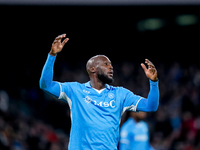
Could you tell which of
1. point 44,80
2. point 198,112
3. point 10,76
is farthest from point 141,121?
point 10,76

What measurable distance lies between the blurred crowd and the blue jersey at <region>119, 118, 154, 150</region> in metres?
3.26

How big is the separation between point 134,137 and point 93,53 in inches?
462

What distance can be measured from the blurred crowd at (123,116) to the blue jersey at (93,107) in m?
4.66

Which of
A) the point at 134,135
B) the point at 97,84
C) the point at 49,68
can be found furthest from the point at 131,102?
the point at 134,135

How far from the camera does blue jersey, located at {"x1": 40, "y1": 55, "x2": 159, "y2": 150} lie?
4.00 m

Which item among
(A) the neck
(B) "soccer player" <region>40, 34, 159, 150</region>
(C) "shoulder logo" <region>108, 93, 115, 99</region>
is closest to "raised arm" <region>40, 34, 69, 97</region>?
(B) "soccer player" <region>40, 34, 159, 150</region>

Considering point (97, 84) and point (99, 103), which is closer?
point (99, 103)

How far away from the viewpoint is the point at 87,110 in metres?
4.14

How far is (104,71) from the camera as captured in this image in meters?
4.39

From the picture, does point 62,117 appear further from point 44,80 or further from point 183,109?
point 44,80

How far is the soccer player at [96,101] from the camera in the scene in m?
4.00

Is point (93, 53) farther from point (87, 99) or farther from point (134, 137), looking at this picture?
point (87, 99)

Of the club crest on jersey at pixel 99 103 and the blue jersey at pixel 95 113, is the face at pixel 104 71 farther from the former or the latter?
the club crest on jersey at pixel 99 103

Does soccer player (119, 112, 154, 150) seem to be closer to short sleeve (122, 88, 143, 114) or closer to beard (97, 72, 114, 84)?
short sleeve (122, 88, 143, 114)
